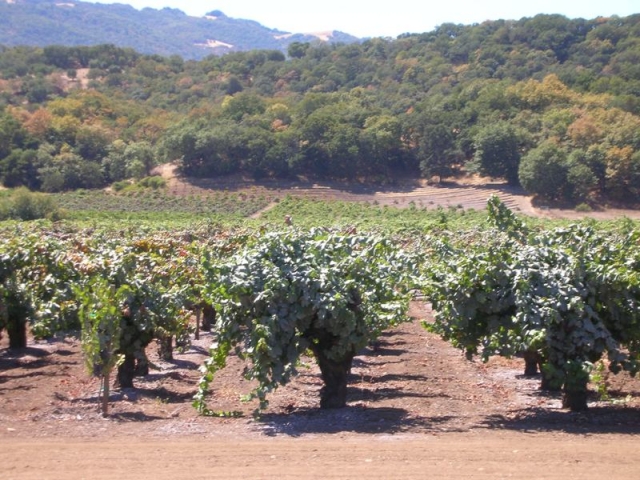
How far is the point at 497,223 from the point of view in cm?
1356

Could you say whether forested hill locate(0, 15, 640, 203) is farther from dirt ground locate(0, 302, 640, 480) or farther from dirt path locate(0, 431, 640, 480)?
dirt path locate(0, 431, 640, 480)

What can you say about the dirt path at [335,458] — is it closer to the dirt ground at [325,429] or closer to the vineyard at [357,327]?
the dirt ground at [325,429]

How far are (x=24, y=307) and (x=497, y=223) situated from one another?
35.1ft

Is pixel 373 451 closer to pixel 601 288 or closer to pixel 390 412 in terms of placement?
pixel 390 412

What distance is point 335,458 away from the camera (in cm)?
1053

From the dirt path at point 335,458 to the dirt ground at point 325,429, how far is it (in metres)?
0.02

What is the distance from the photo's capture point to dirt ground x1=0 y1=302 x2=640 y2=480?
10133 mm

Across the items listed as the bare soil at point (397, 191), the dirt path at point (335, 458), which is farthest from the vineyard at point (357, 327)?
the bare soil at point (397, 191)

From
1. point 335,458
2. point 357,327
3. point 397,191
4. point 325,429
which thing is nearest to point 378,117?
point 397,191

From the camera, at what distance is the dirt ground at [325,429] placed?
1013 centimetres

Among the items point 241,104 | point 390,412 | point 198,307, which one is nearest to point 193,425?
point 390,412

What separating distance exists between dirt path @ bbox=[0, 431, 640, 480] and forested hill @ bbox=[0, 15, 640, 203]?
69.9 metres

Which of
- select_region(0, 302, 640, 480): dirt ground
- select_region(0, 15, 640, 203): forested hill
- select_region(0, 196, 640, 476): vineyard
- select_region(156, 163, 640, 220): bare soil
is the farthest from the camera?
select_region(0, 15, 640, 203): forested hill

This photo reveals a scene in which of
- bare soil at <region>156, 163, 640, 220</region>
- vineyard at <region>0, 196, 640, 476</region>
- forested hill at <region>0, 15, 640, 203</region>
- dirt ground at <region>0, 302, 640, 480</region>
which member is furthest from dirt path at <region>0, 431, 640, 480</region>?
forested hill at <region>0, 15, 640, 203</region>
